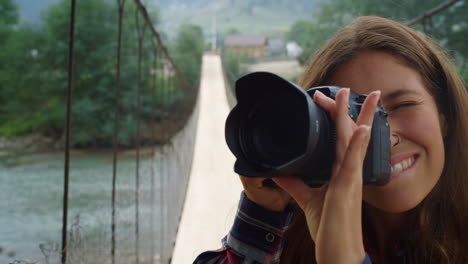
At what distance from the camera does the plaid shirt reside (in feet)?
2.04

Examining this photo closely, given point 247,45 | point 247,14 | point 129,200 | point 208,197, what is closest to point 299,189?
point 129,200

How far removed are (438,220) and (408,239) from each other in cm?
4

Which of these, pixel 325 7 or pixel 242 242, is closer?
pixel 242 242

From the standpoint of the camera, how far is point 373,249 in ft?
2.25

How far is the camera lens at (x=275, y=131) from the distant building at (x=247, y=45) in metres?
36.2

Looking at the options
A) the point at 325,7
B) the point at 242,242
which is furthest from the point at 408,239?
the point at 325,7

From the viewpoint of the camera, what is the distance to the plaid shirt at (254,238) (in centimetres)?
62

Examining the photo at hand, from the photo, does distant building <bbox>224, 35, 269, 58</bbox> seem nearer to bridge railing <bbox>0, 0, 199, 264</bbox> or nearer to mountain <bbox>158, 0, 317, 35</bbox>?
mountain <bbox>158, 0, 317, 35</bbox>

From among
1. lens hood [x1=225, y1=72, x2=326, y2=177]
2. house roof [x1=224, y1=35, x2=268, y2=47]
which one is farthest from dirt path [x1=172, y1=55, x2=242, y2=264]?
house roof [x1=224, y1=35, x2=268, y2=47]

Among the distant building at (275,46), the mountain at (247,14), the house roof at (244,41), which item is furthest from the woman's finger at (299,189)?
the mountain at (247,14)

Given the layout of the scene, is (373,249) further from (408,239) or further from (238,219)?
(238,219)

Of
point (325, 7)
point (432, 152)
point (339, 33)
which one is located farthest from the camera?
point (325, 7)

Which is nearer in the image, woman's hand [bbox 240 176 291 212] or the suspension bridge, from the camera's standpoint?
woman's hand [bbox 240 176 291 212]

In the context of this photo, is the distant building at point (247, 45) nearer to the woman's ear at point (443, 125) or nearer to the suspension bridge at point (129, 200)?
the suspension bridge at point (129, 200)
